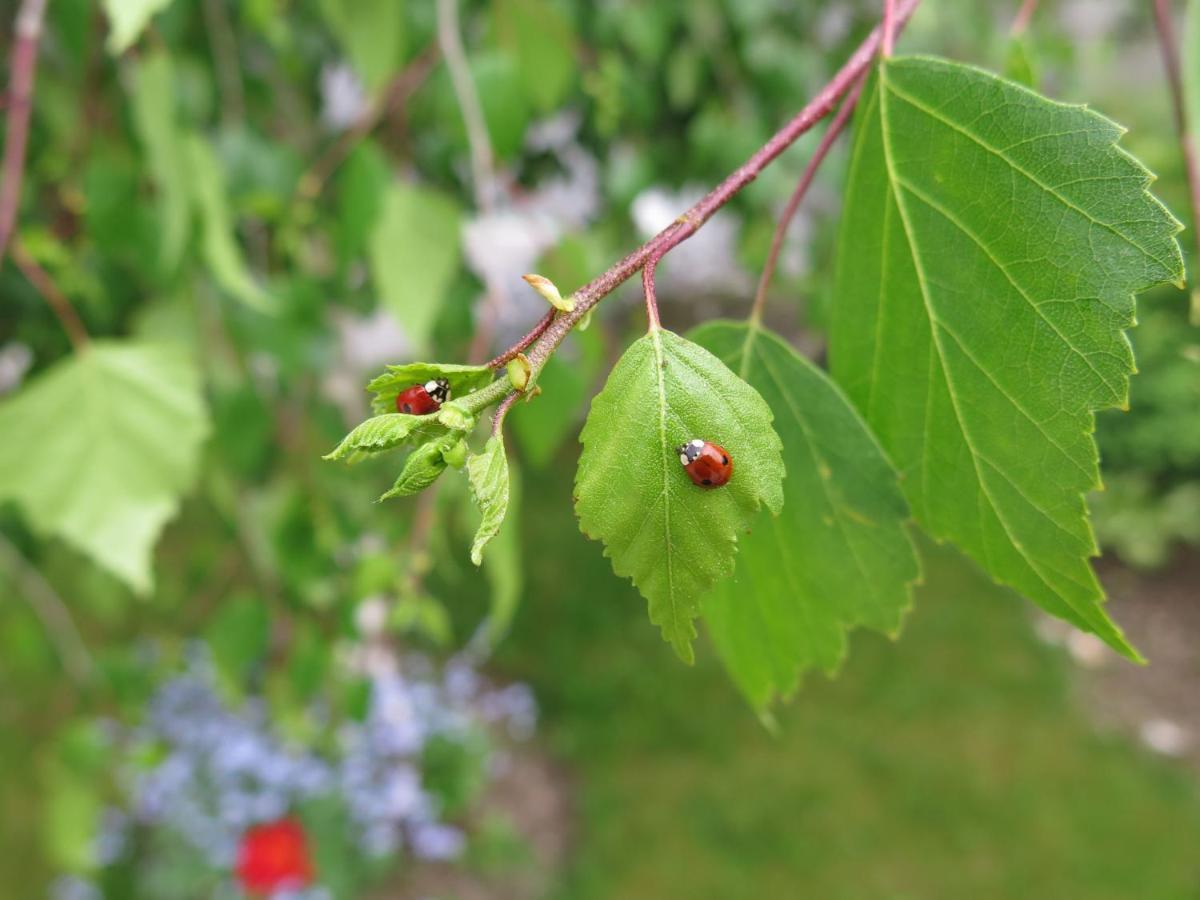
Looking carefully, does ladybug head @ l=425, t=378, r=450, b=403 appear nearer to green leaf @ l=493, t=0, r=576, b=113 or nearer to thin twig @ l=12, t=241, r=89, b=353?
thin twig @ l=12, t=241, r=89, b=353

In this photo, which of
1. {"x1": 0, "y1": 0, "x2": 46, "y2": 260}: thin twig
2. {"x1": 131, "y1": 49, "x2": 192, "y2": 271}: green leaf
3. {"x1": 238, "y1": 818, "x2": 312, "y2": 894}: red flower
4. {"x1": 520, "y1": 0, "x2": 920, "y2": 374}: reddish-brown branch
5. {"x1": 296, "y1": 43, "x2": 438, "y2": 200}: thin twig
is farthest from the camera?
{"x1": 238, "y1": 818, "x2": 312, "y2": 894}: red flower

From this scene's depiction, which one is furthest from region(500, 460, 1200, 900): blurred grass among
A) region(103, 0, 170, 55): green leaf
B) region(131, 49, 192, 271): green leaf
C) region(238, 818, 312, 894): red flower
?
region(103, 0, 170, 55): green leaf

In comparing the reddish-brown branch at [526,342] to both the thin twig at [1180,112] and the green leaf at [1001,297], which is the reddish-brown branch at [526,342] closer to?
the green leaf at [1001,297]

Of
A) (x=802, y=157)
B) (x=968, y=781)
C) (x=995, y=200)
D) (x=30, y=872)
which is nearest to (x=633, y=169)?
(x=802, y=157)

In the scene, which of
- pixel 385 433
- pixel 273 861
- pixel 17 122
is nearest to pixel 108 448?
pixel 17 122

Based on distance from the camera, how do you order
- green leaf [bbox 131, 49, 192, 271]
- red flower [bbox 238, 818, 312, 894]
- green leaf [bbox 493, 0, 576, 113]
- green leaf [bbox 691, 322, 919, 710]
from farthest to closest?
red flower [bbox 238, 818, 312, 894] < green leaf [bbox 493, 0, 576, 113] < green leaf [bbox 131, 49, 192, 271] < green leaf [bbox 691, 322, 919, 710]

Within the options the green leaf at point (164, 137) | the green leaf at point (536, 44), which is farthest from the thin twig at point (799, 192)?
the green leaf at point (536, 44)
